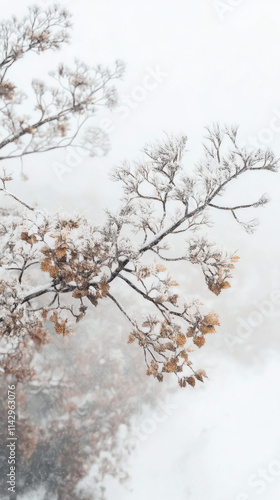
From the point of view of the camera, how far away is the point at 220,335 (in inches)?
566

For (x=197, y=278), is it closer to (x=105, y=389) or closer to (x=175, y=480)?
(x=105, y=389)

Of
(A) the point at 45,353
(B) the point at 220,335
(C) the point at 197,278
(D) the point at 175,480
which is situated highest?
(C) the point at 197,278

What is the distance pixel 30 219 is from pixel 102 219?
50 centimetres

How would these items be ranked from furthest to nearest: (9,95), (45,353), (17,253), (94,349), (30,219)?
(94,349), (45,353), (9,95), (17,253), (30,219)

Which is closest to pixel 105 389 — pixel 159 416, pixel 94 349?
pixel 94 349

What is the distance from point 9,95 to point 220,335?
11990 mm

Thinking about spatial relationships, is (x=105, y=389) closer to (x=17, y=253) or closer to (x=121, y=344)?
(x=121, y=344)

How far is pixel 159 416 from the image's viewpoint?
42.3 feet

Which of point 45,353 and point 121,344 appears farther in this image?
point 121,344

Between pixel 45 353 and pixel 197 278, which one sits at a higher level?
pixel 197 278

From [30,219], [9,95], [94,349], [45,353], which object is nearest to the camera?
[30,219]

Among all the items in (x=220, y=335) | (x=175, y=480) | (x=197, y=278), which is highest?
(x=197, y=278)

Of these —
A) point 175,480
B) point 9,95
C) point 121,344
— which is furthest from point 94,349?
point 9,95

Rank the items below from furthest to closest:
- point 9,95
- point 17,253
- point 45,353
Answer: point 45,353 < point 9,95 < point 17,253
